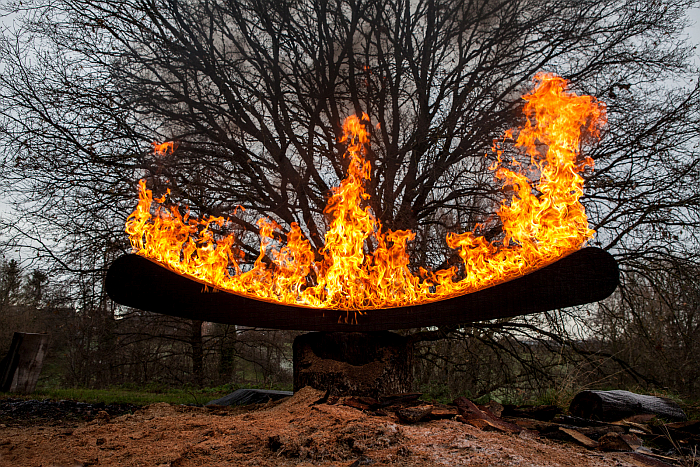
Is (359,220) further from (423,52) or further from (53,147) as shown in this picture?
(53,147)

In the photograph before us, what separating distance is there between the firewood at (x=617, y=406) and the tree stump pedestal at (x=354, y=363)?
6.22ft

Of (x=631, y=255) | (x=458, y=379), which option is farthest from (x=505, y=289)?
(x=458, y=379)

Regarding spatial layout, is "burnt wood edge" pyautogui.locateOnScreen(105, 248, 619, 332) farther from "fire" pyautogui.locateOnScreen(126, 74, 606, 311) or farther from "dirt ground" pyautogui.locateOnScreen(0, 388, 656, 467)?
"dirt ground" pyautogui.locateOnScreen(0, 388, 656, 467)

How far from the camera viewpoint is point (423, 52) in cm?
757

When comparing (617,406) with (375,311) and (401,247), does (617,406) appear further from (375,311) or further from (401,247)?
(401,247)

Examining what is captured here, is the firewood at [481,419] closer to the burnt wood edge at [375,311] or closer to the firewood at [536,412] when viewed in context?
the firewood at [536,412]

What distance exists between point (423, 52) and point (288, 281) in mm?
4701

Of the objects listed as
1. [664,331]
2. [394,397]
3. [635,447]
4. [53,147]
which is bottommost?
[635,447]

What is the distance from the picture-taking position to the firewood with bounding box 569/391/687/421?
13.4ft

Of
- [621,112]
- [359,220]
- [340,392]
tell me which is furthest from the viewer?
[621,112]

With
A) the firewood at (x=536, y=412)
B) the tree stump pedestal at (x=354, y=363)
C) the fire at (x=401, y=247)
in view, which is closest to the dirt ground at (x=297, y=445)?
the firewood at (x=536, y=412)

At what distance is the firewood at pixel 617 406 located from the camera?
4.09 metres

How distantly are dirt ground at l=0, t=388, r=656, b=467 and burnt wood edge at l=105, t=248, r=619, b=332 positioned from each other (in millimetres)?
1338

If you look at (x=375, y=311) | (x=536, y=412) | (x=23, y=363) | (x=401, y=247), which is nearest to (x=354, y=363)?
(x=375, y=311)
